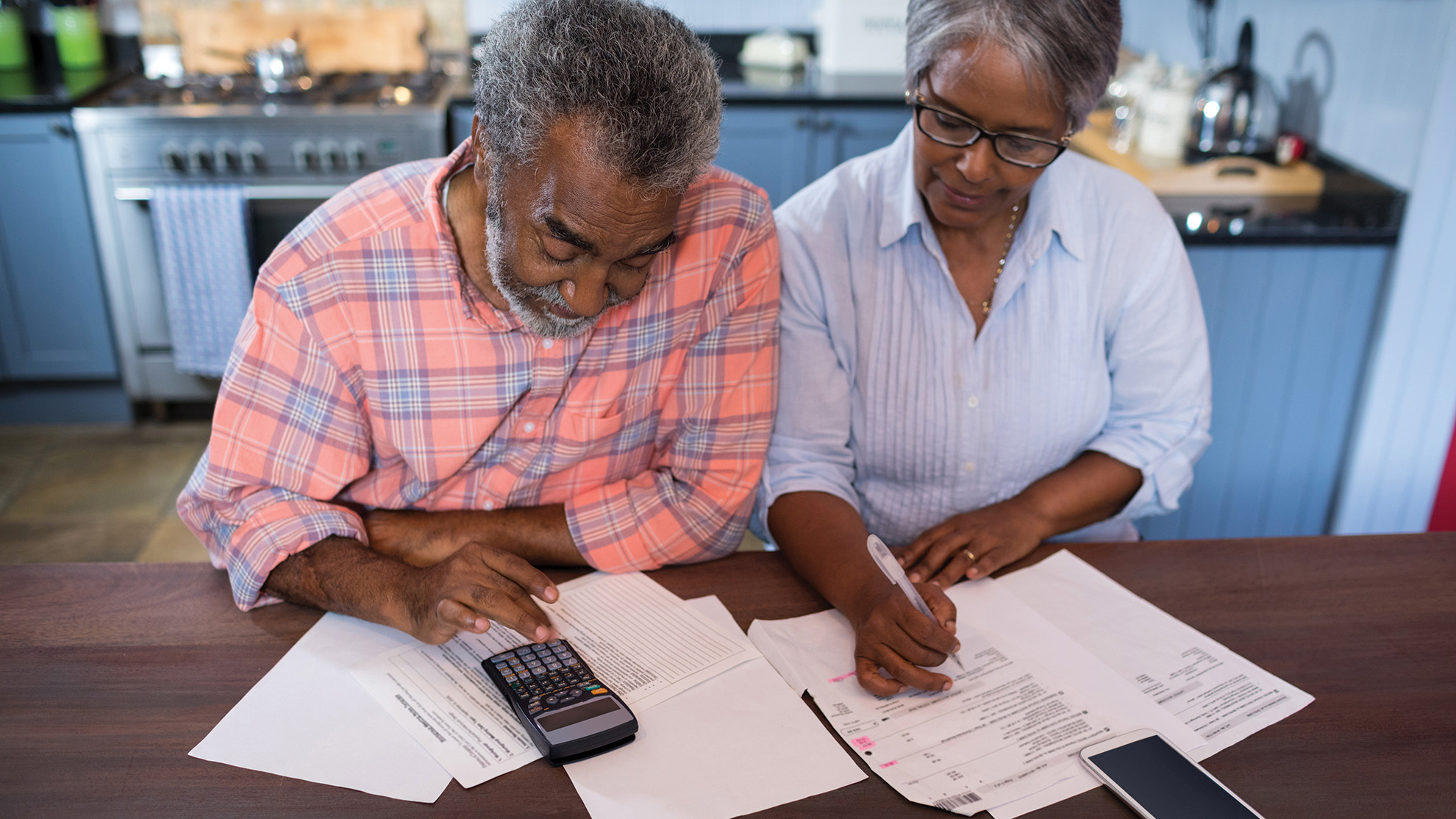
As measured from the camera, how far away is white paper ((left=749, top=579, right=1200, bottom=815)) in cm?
92

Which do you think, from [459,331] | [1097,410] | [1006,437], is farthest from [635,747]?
[1097,410]

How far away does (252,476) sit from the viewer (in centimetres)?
119

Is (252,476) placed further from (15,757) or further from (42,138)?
(42,138)

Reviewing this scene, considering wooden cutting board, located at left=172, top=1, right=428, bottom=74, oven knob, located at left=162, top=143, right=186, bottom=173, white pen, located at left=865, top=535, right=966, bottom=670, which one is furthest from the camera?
wooden cutting board, located at left=172, top=1, right=428, bottom=74

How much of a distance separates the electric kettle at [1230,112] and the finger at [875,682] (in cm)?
188

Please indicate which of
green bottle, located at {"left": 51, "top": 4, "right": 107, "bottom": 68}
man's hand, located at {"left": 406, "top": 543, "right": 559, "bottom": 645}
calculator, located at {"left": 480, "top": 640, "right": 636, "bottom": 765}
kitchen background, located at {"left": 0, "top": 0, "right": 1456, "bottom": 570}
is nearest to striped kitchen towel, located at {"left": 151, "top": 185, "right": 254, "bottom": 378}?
kitchen background, located at {"left": 0, "top": 0, "right": 1456, "bottom": 570}

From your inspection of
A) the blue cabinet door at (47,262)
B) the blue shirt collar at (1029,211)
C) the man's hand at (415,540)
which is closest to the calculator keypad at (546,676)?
the man's hand at (415,540)

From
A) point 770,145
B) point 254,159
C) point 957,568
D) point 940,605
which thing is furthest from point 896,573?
point 254,159

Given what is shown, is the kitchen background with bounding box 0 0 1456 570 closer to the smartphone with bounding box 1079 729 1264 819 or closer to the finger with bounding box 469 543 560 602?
the smartphone with bounding box 1079 729 1264 819

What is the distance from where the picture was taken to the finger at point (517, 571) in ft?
3.53

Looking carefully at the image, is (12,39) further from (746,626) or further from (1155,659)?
(1155,659)

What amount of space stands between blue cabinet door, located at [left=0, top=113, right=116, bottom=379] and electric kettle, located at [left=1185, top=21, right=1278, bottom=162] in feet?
9.47

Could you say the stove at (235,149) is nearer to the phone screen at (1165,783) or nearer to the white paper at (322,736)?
the white paper at (322,736)

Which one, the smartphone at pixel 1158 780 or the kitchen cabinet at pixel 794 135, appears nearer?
the smartphone at pixel 1158 780
